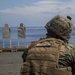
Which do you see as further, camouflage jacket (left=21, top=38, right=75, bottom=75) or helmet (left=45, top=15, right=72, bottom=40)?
helmet (left=45, top=15, right=72, bottom=40)

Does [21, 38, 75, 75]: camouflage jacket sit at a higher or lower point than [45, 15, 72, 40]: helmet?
lower

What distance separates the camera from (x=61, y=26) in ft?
16.6

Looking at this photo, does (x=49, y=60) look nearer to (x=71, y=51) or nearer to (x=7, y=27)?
(x=71, y=51)

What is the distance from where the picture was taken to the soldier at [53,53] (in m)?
4.94

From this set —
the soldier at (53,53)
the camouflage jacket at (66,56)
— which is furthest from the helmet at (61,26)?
the camouflage jacket at (66,56)

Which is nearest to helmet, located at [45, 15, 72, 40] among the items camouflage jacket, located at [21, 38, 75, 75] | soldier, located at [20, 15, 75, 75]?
soldier, located at [20, 15, 75, 75]

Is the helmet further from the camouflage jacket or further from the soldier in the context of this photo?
the camouflage jacket

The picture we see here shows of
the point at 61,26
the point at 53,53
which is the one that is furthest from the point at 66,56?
the point at 61,26

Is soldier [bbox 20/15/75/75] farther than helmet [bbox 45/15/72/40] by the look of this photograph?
No

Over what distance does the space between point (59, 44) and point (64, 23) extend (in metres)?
0.28

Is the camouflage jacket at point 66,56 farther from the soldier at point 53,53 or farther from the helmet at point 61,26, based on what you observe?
the helmet at point 61,26

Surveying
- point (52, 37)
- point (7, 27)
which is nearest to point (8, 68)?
point (52, 37)

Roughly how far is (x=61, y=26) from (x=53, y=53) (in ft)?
1.19

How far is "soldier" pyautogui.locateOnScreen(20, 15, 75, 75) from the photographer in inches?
195
